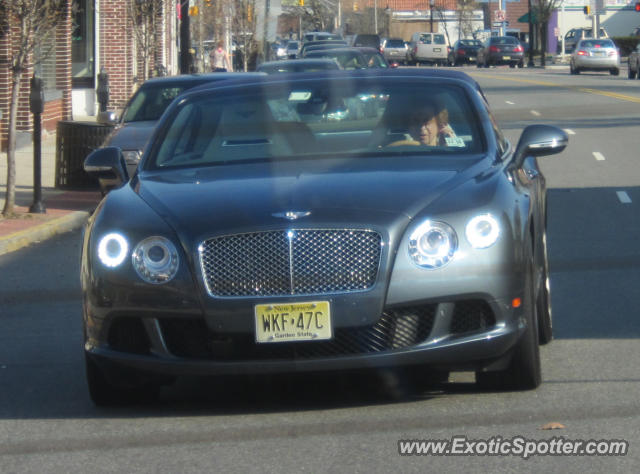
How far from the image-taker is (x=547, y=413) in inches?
224

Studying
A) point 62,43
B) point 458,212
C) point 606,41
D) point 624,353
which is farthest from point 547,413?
point 606,41

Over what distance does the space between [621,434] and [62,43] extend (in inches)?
834

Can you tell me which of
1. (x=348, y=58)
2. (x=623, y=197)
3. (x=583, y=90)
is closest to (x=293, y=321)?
(x=623, y=197)

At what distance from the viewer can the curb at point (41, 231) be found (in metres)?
12.1

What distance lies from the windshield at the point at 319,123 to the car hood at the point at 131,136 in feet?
21.7

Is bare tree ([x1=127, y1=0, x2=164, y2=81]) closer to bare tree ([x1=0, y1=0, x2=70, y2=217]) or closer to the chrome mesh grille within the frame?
bare tree ([x1=0, y1=0, x2=70, y2=217])

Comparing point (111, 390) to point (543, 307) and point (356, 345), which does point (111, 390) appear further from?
point (543, 307)

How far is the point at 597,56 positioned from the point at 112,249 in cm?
4943

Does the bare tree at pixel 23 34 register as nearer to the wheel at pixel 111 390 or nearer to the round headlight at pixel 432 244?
the wheel at pixel 111 390

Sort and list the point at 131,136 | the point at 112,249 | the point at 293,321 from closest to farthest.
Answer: the point at 293,321 → the point at 112,249 → the point at 131,136

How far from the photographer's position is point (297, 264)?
5.52 metres

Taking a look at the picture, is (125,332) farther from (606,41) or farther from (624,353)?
(606,41)

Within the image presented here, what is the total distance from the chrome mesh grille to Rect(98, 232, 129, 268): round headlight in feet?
1.31

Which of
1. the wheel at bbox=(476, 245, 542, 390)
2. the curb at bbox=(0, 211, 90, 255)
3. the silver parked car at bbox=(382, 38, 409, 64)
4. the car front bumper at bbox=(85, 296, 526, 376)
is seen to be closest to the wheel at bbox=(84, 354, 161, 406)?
the car front bumper at bbox=(85, 296, 526, 376)
